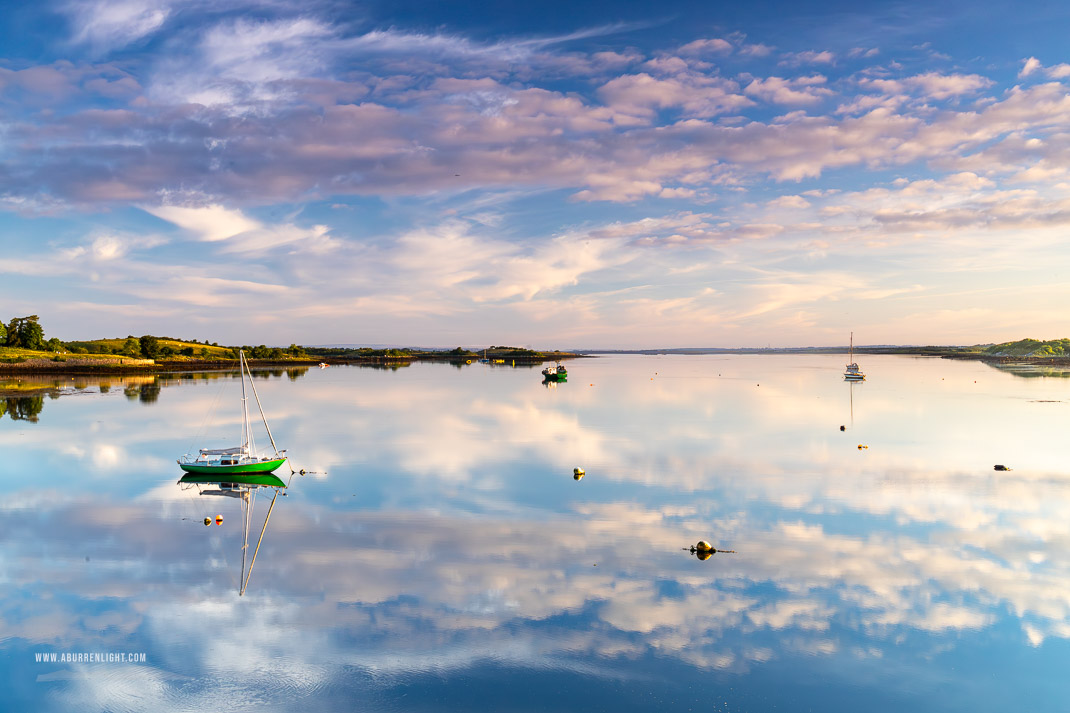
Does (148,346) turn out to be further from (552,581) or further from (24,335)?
(552,581)

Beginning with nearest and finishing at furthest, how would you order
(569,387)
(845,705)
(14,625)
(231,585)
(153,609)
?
(845,705) → (14,625) → (153,609) → (231,585) → (569,387)

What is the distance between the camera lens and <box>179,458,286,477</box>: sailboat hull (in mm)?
36875

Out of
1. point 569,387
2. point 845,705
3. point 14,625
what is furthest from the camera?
point 569,387

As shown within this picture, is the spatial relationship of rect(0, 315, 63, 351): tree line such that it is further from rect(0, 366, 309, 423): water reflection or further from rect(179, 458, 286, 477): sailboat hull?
rect(179, 458, 286, 477): sailboat hull

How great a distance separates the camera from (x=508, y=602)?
1945 centimetres

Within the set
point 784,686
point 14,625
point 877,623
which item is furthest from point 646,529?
point 14,625

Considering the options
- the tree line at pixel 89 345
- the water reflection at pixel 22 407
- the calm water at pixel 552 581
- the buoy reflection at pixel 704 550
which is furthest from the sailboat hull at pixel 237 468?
the tree line at pixel 89 345

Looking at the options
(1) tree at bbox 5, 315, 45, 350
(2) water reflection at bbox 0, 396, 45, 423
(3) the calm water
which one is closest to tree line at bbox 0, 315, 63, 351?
(1) tree at bbox 5, 315, 45, 350

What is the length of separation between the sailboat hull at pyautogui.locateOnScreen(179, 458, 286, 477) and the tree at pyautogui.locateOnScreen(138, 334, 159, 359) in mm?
155170

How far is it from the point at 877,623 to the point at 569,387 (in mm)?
94548

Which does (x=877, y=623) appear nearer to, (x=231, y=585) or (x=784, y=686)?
(x=784, y=686)

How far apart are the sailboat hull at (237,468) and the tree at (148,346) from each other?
155170 mm

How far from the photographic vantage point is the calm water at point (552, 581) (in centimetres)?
1522

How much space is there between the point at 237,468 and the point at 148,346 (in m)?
160
